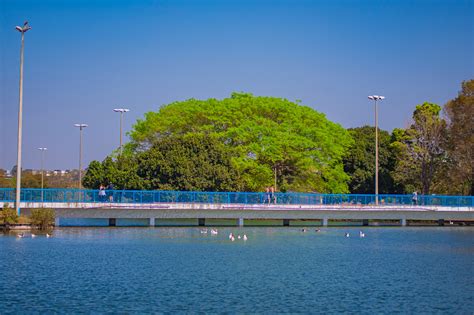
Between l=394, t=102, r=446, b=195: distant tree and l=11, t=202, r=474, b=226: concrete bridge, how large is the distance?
1118cm

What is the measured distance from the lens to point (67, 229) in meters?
61.3

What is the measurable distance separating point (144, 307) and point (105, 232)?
34.2m

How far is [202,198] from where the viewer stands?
67.2 metres

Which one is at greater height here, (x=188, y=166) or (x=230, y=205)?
(x=188, y=166)

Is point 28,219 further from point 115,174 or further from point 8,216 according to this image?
point 115,174

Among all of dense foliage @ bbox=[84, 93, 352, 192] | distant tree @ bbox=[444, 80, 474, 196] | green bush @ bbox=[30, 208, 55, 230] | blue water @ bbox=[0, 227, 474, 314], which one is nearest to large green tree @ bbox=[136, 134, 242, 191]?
dense foliage @ bbox=[84, 93, 352, 192]

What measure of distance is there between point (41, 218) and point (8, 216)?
255 centimetres

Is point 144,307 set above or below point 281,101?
below

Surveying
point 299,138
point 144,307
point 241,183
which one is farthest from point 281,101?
point 144,307

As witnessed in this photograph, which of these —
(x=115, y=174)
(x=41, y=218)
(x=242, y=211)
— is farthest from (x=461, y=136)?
(x=41, y=218)

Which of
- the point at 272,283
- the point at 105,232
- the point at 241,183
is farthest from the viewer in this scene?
the point at 241,183

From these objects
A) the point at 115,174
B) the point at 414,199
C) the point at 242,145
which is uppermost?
the point at 242,145

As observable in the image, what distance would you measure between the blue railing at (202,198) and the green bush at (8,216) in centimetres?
573

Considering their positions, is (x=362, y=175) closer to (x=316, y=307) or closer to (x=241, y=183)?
(x=241, y=183)
